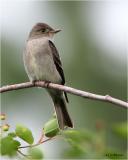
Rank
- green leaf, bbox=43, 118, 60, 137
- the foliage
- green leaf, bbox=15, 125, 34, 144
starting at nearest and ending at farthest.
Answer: the foliage, green leaf, bbox=15, 125, 34, 144, green leaf, bbox=43, 118, 60, 137

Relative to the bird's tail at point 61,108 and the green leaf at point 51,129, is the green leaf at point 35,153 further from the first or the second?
the bird's tail at point 61,108

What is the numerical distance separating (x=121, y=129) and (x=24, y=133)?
0.51 meters

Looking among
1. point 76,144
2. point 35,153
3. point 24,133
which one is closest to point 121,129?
point 76,144

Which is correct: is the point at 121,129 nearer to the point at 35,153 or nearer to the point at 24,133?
the point at 35,153

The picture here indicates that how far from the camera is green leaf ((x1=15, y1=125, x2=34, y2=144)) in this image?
3.01 metres

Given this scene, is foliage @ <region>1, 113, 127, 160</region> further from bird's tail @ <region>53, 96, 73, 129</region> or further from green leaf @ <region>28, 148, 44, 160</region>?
bird's tail @ <region>53, 96, 73, 129</region>

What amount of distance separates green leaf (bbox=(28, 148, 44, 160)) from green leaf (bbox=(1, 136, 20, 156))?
74mm

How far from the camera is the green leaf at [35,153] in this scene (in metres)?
2.75

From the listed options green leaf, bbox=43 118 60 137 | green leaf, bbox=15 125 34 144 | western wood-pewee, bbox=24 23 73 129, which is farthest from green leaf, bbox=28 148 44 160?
western wood-pewee, bbox=24 23 73 129

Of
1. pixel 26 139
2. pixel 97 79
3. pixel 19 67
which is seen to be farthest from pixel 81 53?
pixel 26 139

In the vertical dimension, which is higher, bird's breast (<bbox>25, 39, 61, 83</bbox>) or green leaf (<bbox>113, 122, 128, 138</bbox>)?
green leaf (<bbox>113, 122, 128, 138</bbox>)

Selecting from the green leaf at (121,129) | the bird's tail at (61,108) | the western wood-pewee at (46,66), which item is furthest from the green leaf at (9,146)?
the western wood-pewee at (46,66)

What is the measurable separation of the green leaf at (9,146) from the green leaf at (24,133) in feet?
0.29

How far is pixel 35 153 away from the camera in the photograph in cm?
280
